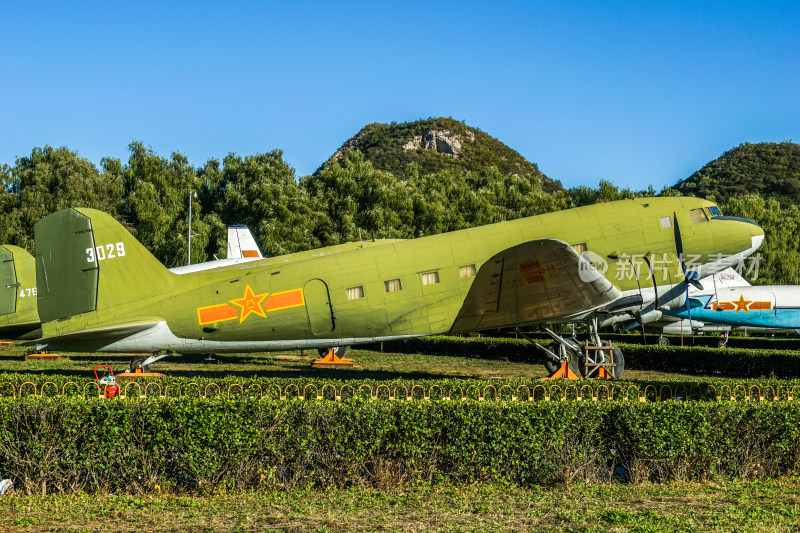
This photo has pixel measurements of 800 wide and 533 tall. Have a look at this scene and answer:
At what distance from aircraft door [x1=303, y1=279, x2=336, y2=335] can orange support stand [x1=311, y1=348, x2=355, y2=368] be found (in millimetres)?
11371

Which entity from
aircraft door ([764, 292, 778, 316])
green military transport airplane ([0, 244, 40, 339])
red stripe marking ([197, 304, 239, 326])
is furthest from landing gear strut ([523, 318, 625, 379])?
aircraft door ([764, 292, 778, 316])

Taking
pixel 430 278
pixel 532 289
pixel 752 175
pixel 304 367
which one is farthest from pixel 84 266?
pixel 752 175

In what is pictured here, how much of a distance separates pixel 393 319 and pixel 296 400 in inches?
362

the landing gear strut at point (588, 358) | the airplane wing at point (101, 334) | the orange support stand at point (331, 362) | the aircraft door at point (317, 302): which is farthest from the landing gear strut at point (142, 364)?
the landing gear strut at point (588, 358)

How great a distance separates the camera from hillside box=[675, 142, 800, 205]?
111 metres

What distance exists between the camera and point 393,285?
18984 millimetres

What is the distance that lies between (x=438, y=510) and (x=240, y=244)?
31378 mm

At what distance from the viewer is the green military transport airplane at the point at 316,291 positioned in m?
18.4

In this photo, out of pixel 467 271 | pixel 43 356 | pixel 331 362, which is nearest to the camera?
pixel 467 271

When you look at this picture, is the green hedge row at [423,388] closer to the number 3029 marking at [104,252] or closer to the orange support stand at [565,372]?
the number 3029 marking at [104,252]

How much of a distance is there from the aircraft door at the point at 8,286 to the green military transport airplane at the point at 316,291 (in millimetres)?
12569

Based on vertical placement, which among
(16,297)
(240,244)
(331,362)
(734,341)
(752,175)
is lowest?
(734,341)

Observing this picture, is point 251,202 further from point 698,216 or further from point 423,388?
point 423,388

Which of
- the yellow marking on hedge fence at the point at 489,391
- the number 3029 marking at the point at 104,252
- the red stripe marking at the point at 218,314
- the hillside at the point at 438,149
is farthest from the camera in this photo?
the hillside at the point at 438,149
